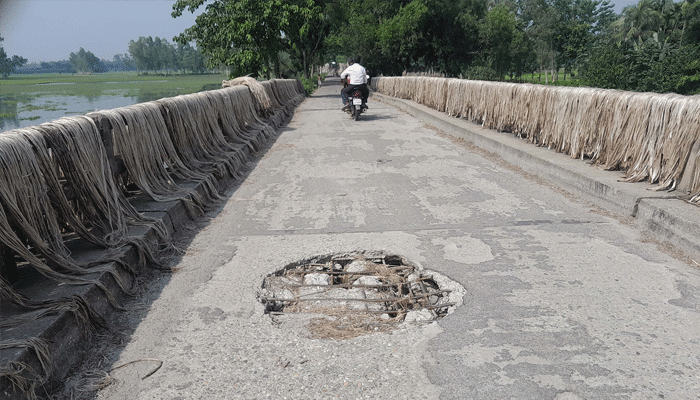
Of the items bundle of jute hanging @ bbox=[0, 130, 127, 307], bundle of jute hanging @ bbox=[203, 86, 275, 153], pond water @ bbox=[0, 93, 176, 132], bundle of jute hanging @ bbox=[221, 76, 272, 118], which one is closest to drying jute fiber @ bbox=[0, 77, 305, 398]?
bundle of jute hanging @ bbox=[0, 130, 127, 307]

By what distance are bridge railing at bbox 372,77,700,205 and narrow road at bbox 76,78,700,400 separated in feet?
2.47

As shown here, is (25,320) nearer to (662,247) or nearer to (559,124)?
(662,247)

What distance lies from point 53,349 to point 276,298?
1.36 metres

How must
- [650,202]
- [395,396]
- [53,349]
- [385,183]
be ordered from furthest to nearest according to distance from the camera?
1. [385,183]
2. [650,202]
3. [53,349]
4. [395,396]

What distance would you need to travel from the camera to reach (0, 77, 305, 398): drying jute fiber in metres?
2.84

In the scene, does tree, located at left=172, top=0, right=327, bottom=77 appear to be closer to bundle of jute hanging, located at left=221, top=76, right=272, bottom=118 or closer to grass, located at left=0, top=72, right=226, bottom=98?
grass, located at left=0, top=72, right=226, bottom=98

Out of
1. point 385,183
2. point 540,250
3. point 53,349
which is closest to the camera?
point 53,349

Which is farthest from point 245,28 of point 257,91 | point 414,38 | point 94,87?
point 94,87

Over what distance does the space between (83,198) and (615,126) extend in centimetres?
562

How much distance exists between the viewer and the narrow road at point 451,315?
2.51 meters

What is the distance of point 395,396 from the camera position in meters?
2.40

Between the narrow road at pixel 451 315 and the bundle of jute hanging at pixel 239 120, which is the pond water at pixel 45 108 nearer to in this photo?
the bundle of jute hanging at pixel 239 120

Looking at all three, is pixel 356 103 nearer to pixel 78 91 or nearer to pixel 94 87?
pixel 78 91

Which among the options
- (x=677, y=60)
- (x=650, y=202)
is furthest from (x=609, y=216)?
(x=677, y=60)
